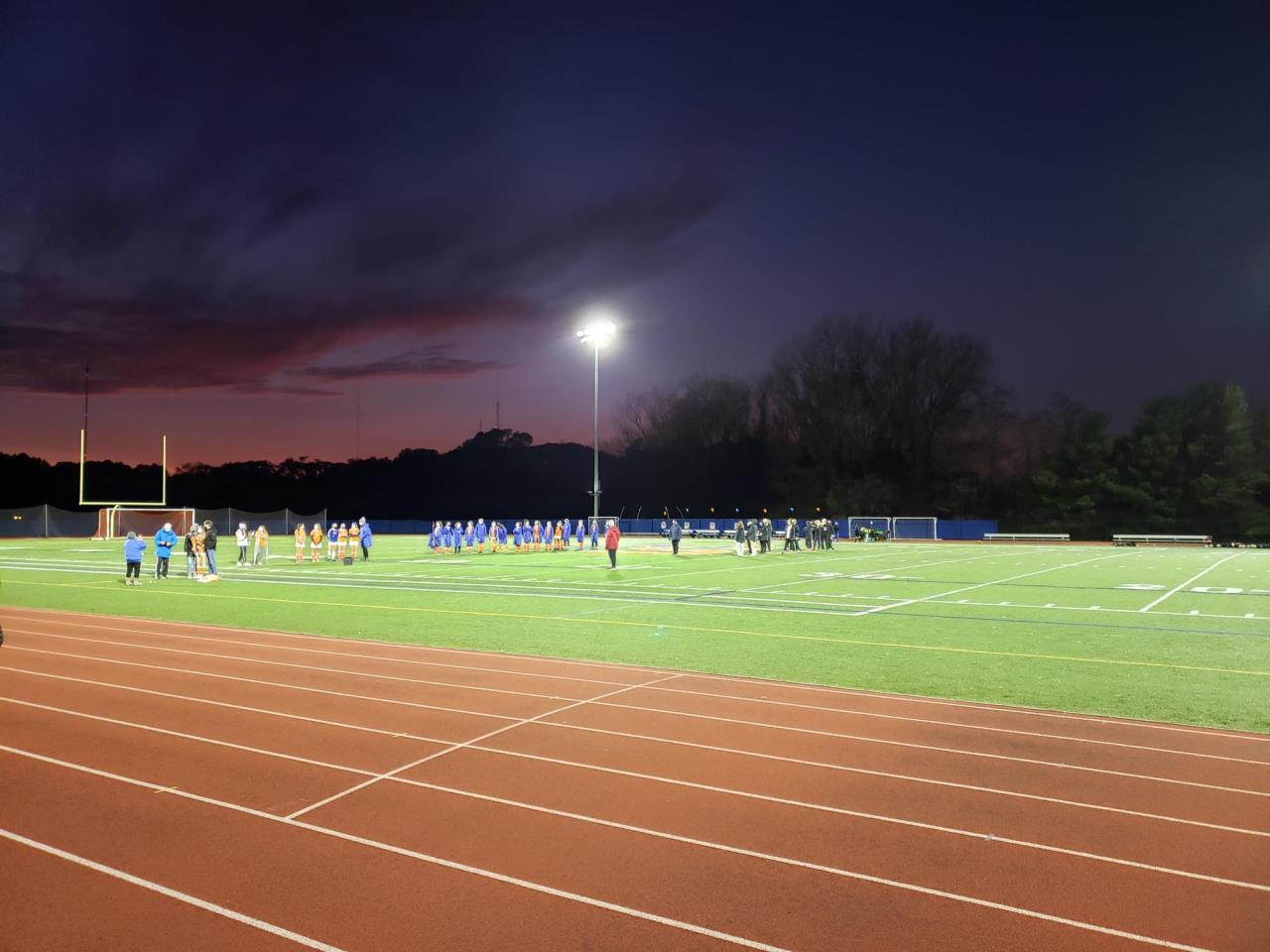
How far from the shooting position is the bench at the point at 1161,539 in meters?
56.3

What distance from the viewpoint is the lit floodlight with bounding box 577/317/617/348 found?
143 feet

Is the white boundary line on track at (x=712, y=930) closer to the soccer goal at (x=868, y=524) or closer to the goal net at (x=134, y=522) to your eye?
the goal net at (x=134, y=522)

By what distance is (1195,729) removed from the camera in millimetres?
7441

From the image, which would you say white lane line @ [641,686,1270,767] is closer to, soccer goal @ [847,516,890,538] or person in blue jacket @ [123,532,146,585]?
person in blue jacket @ [123,532,146,585]

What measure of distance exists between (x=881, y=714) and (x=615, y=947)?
15.7ft

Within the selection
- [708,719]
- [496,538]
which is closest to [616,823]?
[708,719]

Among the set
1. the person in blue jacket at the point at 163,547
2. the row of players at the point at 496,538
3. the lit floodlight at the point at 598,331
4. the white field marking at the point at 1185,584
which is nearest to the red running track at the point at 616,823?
the white field marking at the point at 1185,584

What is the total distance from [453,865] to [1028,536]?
6220 centimetres

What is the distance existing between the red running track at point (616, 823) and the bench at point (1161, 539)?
5752 centimetres

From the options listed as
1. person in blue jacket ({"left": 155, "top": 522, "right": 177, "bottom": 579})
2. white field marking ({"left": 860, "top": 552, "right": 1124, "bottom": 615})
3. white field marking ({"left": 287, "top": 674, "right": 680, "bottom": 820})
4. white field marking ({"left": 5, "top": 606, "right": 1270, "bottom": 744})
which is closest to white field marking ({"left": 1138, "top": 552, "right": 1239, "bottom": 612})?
white field marking ({"left": 860, "top": 552, "right": 1124, "bottom": 615})

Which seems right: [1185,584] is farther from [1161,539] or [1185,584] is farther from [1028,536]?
[1161,539]

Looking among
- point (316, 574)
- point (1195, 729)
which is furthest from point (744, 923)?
point (316, 574)

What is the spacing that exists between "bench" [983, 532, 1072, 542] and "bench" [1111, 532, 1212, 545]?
130 inches

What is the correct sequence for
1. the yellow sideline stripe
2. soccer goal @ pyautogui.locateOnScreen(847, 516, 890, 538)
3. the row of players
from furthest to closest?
1. soccer goal @ pyautogui.locateOnScreen(847, 516, 890, 538)
2. the row of players
3. the yellow sideline stripe
